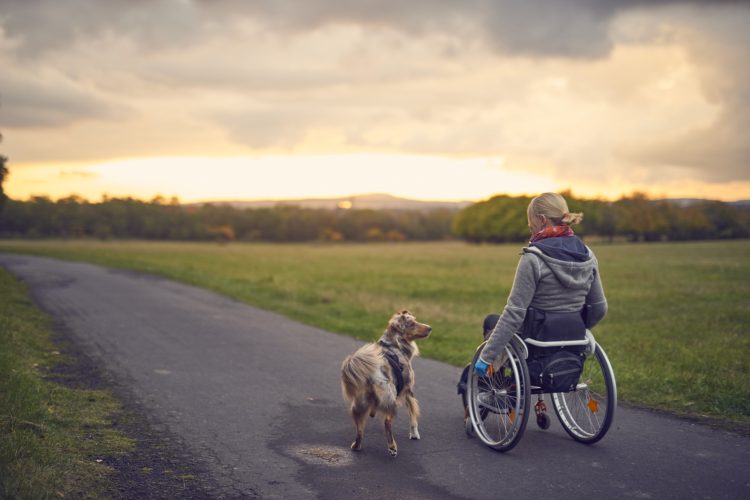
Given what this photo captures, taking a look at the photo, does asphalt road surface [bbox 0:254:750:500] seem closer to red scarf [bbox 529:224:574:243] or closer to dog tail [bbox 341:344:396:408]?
dog tail [bbox 341:344:396:408]

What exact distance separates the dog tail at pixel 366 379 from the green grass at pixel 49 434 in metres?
2.09

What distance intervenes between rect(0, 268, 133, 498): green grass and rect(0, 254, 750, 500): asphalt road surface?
24.2 inches

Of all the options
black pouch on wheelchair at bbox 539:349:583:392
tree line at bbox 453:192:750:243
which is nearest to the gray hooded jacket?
black pouch on wheelchair at bbox 539:349:583:392

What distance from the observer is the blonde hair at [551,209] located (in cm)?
546

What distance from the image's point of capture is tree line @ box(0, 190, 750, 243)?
97.8 metres

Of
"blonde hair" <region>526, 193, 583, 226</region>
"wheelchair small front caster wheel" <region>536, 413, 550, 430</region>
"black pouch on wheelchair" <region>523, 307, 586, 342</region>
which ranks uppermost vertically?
"blonde hair" <region>526, 193, 583, 226</region>

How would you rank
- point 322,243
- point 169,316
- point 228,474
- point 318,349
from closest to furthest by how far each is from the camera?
point 228,474
point 318,349
point 169,316
point 322,243

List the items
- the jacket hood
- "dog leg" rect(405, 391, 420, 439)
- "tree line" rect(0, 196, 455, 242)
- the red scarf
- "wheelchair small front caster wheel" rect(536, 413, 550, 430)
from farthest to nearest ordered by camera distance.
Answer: "tree line" rect(0, 196, 455, 242) → "wheelchair small front caster wheel" rect(536, 413, 550, 430) → "dog leg" rect(405, 391, 420, 439) → the red scarf → the jacket hood

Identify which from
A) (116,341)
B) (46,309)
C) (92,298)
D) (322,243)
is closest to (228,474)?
(116,341)

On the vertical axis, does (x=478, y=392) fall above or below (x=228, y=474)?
above

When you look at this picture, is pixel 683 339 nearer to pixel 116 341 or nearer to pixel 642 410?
pixel 642 410

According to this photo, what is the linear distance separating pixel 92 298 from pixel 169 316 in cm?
470

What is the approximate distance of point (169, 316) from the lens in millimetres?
14891

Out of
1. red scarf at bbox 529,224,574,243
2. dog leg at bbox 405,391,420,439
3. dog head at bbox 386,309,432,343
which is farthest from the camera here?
dog head at bbox 386,309,432,343
